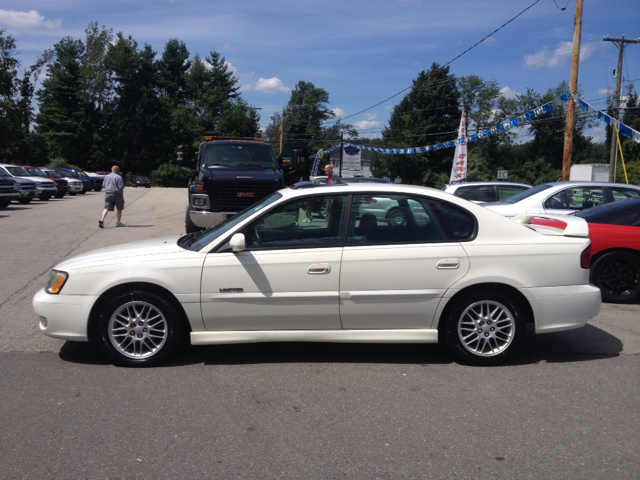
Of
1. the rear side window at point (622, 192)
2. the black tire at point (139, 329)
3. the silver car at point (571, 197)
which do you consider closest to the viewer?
the black tire at point (139, 329)

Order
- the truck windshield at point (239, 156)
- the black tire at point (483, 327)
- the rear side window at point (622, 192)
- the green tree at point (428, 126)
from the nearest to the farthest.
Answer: the black tire at point (483, 327) < the rear side window at point (622, 192) < the truck windshield at point (239, 156) < the green tree at point (428, 126)

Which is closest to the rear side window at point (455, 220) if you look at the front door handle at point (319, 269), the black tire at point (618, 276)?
the front door handle at point (319, 269)

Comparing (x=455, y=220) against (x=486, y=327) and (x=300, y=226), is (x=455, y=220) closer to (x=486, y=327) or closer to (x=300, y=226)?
(x=486, y=327)

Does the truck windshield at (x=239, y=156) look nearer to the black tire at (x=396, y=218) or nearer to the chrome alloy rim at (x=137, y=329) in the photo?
the black tire at (x=396, y=218)

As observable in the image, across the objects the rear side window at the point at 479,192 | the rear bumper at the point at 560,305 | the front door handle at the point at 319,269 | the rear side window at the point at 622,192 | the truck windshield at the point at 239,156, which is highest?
the truck windshield at the point at 239,156

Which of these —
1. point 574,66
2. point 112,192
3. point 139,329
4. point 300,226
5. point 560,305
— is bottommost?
point 139,329

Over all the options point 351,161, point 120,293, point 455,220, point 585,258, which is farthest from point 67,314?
point 351,161

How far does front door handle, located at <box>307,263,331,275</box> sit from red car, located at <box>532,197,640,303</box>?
429 centimetres

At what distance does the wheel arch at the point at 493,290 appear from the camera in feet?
16.7

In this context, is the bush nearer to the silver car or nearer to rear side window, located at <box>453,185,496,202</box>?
rear side window, located at <box>453,185,496,202</box>

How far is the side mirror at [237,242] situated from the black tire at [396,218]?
133 cm

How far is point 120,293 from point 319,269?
5.65 ft

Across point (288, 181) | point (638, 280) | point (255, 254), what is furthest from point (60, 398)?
point (288, 181)

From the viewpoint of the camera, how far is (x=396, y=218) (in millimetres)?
5242
